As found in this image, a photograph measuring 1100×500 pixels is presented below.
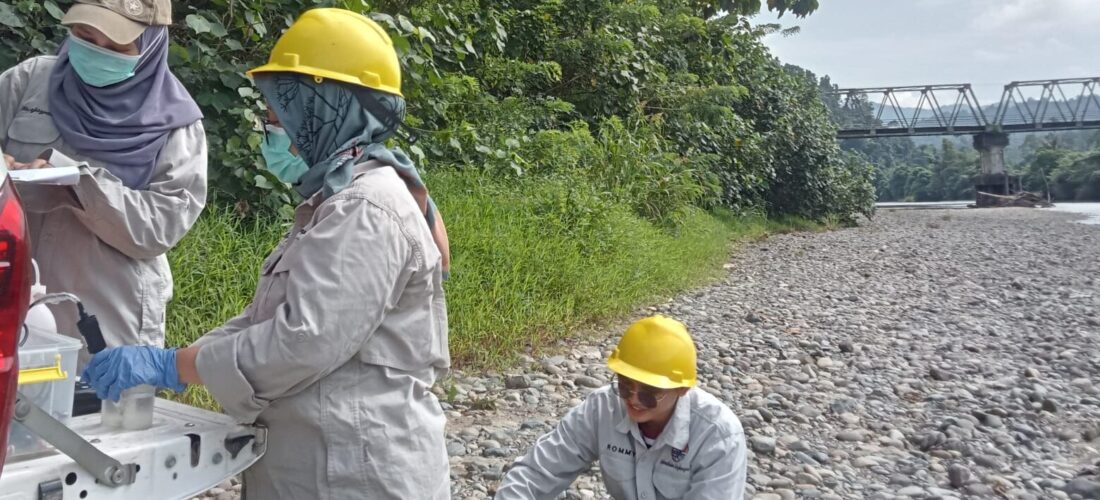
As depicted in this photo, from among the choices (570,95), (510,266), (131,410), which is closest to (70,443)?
(131,410)

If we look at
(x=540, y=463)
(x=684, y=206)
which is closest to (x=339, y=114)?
(x=540, y=463)

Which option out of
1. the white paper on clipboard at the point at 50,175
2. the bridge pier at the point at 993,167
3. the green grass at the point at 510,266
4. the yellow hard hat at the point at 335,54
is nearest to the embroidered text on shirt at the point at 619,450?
the yellow hard hat at the point at 335,54

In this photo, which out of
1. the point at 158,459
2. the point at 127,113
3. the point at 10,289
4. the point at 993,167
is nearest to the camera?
Result: the point at 10,289

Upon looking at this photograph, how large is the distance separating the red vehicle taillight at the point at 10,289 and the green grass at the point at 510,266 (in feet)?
8.57

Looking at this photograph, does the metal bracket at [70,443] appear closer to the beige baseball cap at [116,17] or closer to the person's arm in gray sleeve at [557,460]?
the beige baseball cap at [116,17]

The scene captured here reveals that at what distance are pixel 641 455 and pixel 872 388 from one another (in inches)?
141

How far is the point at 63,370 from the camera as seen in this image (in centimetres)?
153

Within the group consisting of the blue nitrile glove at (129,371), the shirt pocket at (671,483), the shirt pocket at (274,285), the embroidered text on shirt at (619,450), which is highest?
the shirt pocket at (274,285)

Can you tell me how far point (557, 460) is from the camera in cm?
292

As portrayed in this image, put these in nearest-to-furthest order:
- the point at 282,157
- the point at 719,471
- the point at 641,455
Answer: the point at 282,157, the point at 719,471, the point at 641,455

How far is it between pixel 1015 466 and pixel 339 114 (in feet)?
13.3

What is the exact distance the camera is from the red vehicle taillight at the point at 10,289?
126 cm

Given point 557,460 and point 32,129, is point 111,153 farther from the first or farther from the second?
point 557,460

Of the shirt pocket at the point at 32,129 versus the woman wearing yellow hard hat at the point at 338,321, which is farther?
the shirt pocket at the point at 32,129
